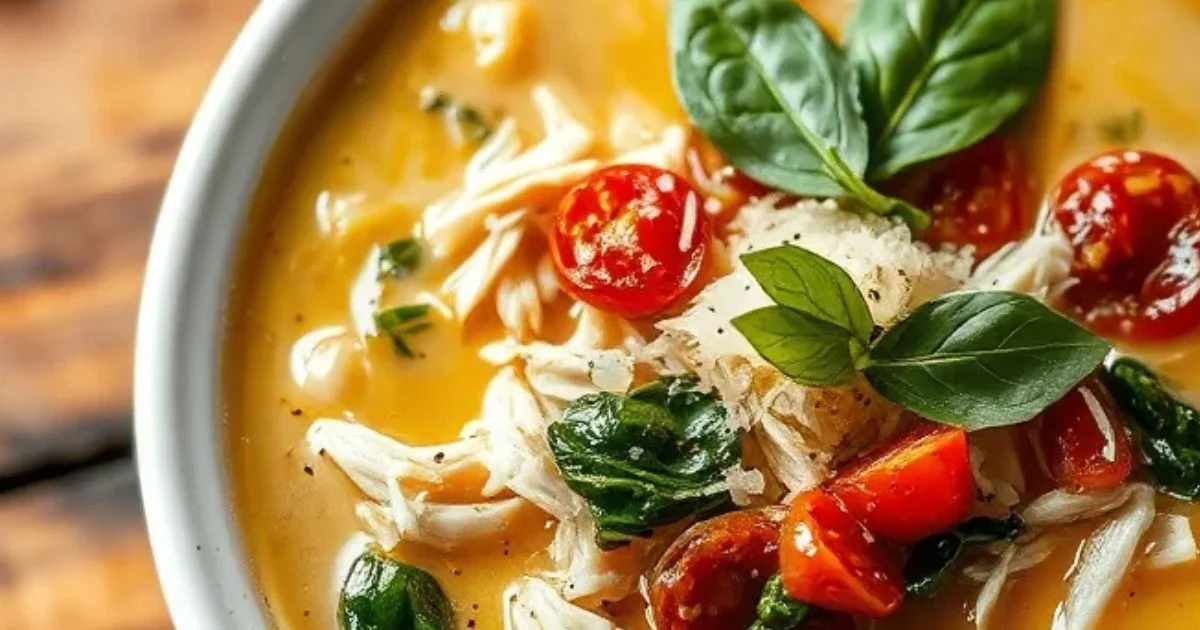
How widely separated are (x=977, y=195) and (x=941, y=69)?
0.19m

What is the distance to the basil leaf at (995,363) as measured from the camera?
6.40ft

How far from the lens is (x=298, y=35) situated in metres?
2.31

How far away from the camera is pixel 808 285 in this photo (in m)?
1.94

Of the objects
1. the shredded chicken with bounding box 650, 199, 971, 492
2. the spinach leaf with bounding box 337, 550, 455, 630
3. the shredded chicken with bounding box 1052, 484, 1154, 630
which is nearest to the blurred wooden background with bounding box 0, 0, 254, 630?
the spinach leaf with bounding box 337, 550, 455, 630

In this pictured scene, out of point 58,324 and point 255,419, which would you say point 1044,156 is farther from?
point 58,324

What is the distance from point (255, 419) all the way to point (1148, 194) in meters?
1.28

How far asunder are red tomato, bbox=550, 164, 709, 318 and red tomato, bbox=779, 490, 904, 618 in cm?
37

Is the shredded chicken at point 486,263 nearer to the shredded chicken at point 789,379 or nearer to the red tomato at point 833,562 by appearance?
the shredded chicken at point 789,379

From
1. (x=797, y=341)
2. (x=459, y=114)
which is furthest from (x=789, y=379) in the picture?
(x=459, y=114)

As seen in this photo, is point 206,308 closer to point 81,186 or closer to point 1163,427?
point 81,186

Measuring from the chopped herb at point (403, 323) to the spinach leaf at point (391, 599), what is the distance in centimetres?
31

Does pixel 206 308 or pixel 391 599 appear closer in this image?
pixel 391 599

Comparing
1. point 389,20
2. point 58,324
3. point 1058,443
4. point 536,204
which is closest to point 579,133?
point 536,204

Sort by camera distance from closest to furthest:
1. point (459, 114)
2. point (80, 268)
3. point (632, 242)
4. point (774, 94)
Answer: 1. point (632, 242)
2. point (774, 94)
3. point (459, 114)
4. point (80, 268)
